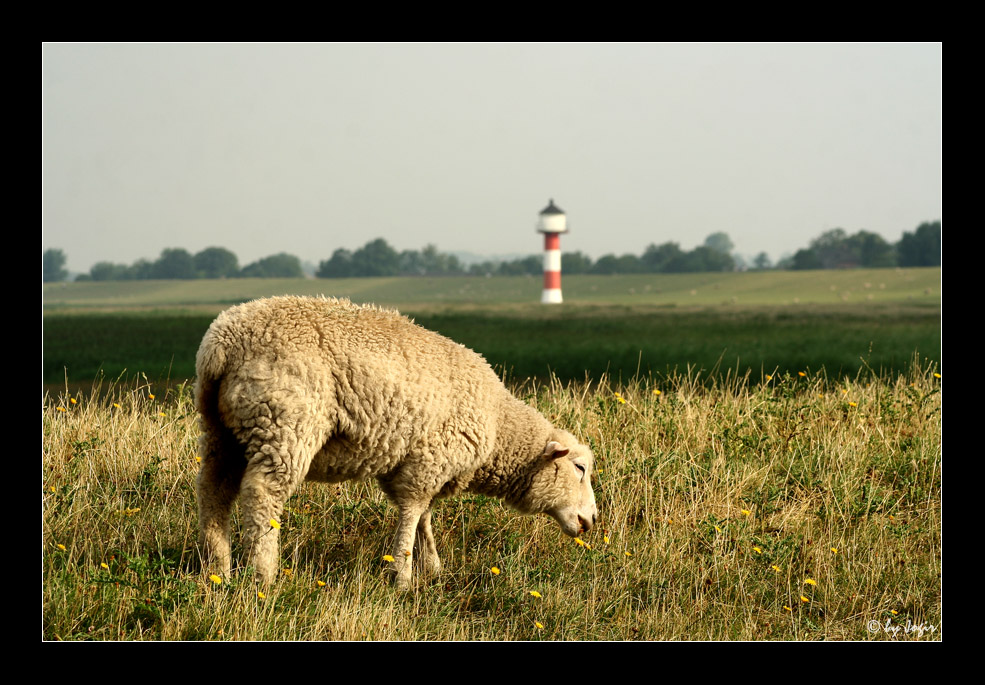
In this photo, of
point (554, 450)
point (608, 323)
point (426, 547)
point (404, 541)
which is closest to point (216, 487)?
point (404, 541)

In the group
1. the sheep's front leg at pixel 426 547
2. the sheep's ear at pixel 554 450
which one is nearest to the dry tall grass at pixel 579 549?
the sheep's front leg at pixel 426 547

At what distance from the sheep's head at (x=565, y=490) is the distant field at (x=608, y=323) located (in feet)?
10.5

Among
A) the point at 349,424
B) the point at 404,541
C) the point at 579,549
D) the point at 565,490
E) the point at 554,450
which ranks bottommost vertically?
the point at 579,549

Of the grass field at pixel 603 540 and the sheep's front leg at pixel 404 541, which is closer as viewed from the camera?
the grass field at pixel 603 540

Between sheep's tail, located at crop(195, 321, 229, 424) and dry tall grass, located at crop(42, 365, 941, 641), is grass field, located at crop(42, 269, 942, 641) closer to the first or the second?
dry tall grass, located at crop(42, 365, 941, 641)

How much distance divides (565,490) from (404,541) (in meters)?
1.19

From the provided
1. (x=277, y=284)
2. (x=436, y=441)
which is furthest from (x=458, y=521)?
(x=277, y=284)

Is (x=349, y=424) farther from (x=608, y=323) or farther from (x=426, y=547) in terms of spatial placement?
(x=608, y=323)

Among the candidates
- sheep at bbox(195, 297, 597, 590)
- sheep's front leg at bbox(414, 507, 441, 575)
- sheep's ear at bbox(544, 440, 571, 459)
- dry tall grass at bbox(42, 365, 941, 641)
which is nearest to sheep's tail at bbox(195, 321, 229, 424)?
sheep at bbox(195, 297, 597, 590)

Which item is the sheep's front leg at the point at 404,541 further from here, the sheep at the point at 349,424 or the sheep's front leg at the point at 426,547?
the sheep's front leg at the point at 426,547

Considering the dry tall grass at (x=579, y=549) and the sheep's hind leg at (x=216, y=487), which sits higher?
the sheep's hind leg at (x=216, y=487)

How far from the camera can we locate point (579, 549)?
21.8 feet

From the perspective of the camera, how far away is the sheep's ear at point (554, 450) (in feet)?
19.9

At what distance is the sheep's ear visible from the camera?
6.08m
